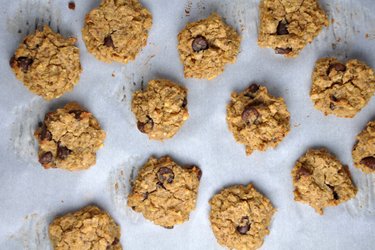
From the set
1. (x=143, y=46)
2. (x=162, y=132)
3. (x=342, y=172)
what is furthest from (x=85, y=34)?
(x=342, y=172)

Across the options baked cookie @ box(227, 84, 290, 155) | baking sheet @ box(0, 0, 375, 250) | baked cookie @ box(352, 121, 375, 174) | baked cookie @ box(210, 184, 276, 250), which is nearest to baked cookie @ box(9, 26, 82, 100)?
baking sheet @ box(0, 0, 375, 250)

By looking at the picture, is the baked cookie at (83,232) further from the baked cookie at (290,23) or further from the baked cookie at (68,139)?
the baked cookie at (290,23)

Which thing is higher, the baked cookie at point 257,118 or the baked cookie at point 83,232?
the baked cookie at point 257,118

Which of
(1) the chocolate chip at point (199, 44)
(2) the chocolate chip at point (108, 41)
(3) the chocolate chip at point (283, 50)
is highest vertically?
(2) the chocolate chip at point (108, 41)

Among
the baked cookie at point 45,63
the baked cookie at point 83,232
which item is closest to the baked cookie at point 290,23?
the baked cookie at point 45,63

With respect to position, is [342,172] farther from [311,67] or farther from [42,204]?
[42,204]
